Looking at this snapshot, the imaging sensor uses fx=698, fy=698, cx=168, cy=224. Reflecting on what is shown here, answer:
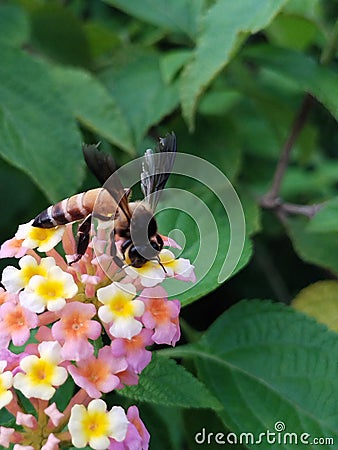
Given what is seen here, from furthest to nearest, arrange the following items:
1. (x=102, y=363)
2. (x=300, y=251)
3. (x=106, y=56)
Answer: (x=106, y=56), (x=300, y=251), (x=102, y=363)

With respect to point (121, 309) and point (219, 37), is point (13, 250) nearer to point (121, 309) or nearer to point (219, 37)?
point (121, 309)

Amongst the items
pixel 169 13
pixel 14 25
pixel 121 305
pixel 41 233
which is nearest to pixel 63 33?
pixel 14 25

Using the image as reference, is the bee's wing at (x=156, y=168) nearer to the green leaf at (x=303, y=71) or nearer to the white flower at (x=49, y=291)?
the white flower at (x=49, y=291)

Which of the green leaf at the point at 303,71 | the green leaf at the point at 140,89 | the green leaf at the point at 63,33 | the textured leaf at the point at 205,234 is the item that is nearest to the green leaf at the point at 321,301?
the textured leaf at the point at 205,234

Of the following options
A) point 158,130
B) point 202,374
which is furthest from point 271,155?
point 202,374

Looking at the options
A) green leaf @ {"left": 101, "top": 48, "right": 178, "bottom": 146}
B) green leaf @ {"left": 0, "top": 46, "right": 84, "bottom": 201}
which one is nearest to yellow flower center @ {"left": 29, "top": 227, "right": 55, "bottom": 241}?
green leaf @ {"left": 0, "top": 46, "right": 84, "bottom": 201}

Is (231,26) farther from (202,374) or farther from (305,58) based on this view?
(202,374)

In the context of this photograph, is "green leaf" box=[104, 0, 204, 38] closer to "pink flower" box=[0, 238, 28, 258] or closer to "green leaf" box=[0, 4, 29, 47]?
"green leaf" box=[0, 4, 29, 47]
